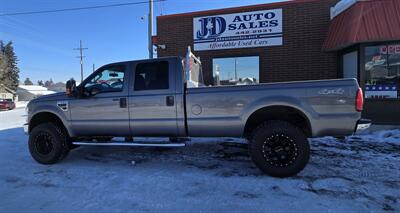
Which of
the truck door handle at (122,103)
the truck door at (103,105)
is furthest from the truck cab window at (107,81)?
the truck door handle at (122,103)

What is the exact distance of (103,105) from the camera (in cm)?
551

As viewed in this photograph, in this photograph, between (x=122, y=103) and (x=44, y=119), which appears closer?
(x=122, y=103)

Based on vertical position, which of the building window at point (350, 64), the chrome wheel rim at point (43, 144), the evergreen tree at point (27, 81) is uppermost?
the evergreen tree at point (27, 81)

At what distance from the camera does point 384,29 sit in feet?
25.5

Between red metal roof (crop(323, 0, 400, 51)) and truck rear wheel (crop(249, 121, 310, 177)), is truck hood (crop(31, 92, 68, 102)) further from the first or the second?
red metal roof (crop(323, 0, 400, 51))

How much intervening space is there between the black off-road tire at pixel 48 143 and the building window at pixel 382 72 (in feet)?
27.5

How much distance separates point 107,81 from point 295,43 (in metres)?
7.37

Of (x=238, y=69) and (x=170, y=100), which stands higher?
(x=238, y=69)

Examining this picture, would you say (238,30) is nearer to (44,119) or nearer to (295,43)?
(295,43)

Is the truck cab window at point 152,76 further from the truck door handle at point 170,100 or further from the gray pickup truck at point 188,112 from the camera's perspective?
the truck door handle at point 170,100

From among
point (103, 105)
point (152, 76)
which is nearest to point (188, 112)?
point (152, 76)

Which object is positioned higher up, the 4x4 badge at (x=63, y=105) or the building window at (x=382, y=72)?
the building window at (x=382, y=72)

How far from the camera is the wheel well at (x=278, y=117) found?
477cm

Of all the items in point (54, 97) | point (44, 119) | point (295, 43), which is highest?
point (295, 43)
